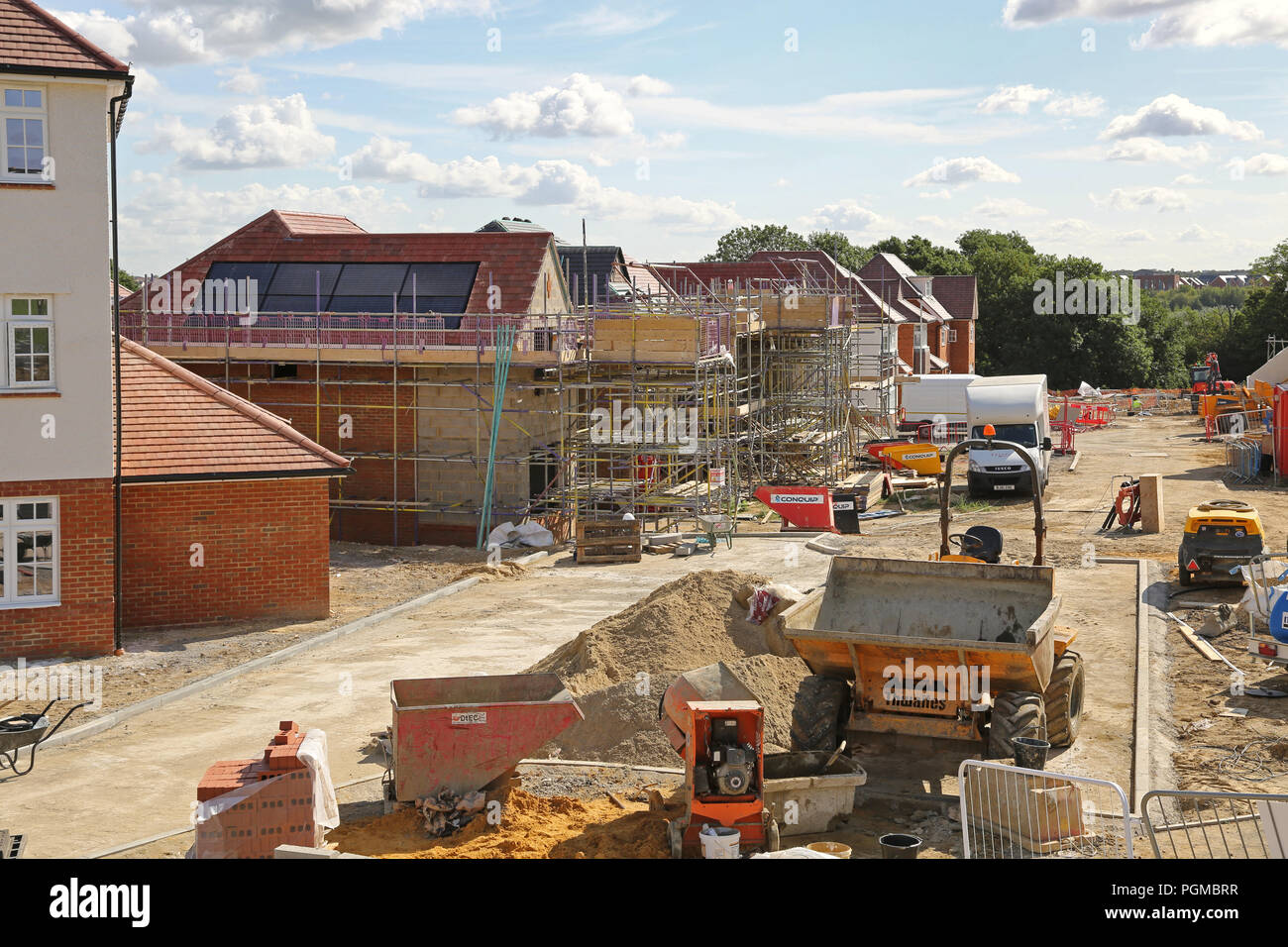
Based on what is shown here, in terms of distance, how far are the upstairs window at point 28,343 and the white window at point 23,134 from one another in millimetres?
1766

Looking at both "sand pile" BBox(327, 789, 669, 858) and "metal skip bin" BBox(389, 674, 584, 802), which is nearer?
"sand pile" BBox(327, 789, 669, 858)

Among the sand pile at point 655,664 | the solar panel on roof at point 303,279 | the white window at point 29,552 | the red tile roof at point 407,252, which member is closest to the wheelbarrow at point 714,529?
the red tile roof at point 407,252

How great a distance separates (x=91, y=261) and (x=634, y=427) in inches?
536

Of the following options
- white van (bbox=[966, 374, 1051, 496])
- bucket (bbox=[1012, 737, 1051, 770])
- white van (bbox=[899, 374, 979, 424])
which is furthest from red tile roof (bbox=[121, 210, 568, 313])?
white van (bbox=[899, 374, 979, 424])

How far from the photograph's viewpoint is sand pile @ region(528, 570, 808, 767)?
13.2 meters

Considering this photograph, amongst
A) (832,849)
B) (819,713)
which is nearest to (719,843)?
(832,849)

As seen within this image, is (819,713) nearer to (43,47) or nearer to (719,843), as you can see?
(719,843)

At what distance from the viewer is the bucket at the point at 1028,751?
425 inches

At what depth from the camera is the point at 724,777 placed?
9.57m

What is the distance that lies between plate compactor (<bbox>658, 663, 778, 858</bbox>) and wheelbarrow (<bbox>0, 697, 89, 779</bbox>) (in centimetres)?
677

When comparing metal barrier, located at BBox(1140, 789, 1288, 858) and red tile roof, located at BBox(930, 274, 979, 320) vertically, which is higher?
red tile roof, located at BBox(930, 274, 979, 320)

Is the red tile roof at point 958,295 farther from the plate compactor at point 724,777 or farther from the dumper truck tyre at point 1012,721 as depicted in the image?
the plate compactor at point 724,777

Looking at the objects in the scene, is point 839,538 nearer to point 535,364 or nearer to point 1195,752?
point 535,364

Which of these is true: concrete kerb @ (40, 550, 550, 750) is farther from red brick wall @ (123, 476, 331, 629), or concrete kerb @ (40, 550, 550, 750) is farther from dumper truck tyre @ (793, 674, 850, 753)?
dumper truck tyre @ (793, 674, 850, 753)
